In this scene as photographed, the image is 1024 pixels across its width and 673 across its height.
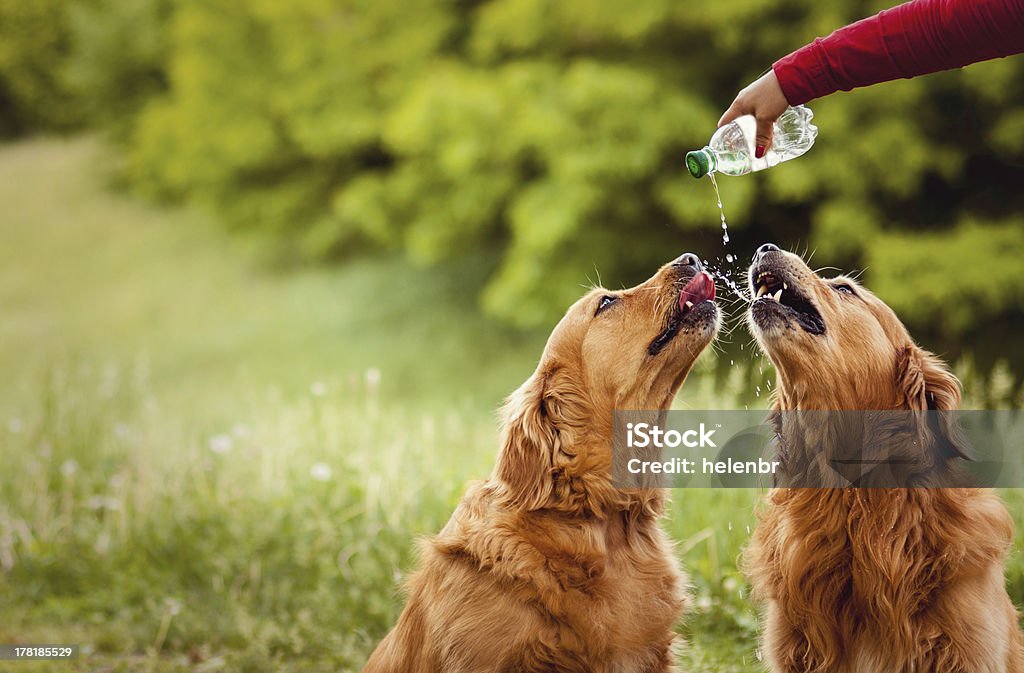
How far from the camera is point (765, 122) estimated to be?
261 cm

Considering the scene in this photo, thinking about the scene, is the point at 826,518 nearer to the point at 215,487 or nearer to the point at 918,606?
the point at 918,606

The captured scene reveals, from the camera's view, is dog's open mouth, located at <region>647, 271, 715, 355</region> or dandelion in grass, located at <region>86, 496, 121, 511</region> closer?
dog's open mouth, located at <region>647, 271, 715, 355</region>

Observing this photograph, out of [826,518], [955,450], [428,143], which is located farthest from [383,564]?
[428,143]

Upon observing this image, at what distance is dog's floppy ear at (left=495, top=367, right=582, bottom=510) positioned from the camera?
2.70 meters

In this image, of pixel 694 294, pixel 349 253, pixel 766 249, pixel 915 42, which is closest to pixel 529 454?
pixel 694 294

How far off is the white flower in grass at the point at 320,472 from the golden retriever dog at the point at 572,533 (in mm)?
1977

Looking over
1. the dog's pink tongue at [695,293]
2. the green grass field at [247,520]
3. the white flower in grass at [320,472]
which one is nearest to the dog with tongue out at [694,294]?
the dog's pink tongue at [695,293]

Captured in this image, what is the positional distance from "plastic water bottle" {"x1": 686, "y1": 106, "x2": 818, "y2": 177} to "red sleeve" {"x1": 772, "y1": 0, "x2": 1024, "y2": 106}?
239mm

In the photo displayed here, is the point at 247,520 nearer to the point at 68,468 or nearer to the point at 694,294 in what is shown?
the point at 68,468

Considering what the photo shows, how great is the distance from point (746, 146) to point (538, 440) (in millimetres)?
1066

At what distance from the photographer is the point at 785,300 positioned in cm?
274

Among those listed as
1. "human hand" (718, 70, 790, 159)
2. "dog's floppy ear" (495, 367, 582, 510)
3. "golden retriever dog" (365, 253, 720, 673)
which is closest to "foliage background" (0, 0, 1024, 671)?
"golden retriever dog" (365, 253, 720, 673)

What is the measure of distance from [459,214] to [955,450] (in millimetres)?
6461

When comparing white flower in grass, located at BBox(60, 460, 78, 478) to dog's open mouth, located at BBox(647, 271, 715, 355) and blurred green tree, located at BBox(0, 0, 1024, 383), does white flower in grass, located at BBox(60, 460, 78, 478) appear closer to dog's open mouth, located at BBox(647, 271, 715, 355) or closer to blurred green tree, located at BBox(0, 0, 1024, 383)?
dog's open mouth, located at BBox(647, 271, 715, 355)
